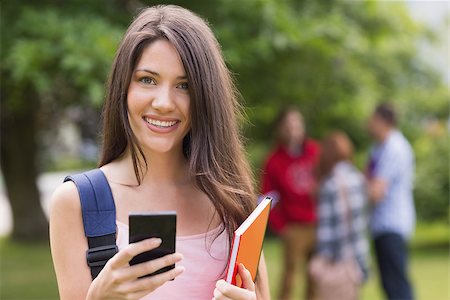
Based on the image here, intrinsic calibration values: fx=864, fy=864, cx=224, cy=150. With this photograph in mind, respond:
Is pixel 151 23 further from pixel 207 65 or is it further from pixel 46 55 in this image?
pixel 46 55

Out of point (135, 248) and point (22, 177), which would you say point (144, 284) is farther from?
point (22, 177)

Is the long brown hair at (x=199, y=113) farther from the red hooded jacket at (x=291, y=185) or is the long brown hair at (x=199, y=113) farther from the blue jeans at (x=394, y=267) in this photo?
the red hooded jacket at (x=291, y=185)

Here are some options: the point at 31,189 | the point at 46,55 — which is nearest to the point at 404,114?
the point at 31,189

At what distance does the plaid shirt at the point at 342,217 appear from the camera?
6.86m

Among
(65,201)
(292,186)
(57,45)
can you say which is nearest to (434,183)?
(292,186)

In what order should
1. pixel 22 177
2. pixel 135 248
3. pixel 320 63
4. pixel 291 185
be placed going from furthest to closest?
pixel 22 177
pixel 320 63
pixel 291 185
pixel 135 248

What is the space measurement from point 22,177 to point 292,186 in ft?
26.3

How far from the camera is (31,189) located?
15.0m

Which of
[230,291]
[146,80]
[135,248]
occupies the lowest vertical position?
[230,291]

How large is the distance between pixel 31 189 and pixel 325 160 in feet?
29.2

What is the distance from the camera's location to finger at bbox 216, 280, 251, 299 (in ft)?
6.68

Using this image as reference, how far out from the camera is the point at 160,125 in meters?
2.20

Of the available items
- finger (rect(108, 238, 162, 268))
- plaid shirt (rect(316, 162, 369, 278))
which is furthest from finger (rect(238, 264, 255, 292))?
plaid shirt (rect(316, 162, 369, 278))

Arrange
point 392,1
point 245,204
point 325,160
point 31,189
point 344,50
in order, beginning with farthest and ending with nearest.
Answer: point 31,189
point 392,1
point 344,50
point 325,160
point 245,204
